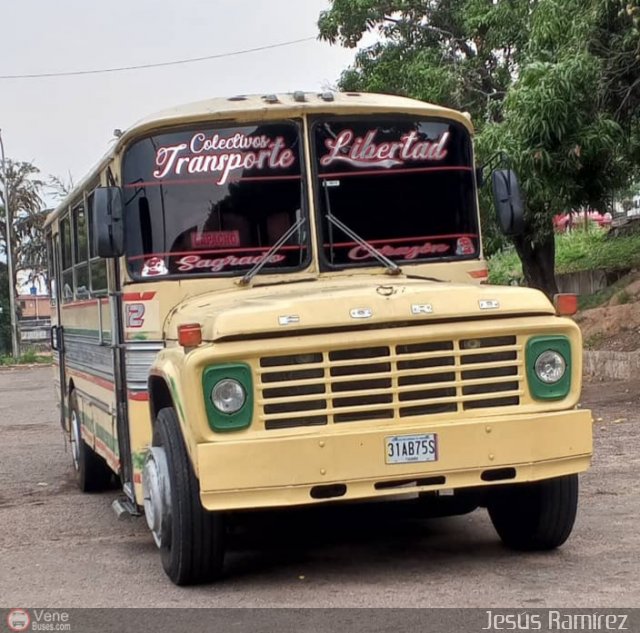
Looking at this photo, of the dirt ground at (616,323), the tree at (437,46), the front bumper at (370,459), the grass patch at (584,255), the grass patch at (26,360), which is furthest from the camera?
the grass patch at (26,360)

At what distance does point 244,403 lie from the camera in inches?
231

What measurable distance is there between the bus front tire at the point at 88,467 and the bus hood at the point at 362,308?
4.20 meters

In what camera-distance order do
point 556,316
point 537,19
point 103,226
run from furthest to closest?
point 537,19
point 103,226
point 556,316

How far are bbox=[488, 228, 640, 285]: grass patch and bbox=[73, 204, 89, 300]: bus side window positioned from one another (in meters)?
16.6

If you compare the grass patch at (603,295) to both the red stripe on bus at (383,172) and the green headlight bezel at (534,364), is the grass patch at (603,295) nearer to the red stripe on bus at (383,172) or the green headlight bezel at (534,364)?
the red stripe on bus at (383,172)

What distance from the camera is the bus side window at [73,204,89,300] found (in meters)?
9.21

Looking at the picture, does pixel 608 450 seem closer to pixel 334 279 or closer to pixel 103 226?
pixel 334 279

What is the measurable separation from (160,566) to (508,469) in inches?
88.1

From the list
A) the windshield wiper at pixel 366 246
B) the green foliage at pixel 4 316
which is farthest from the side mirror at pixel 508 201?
the green foliage at pixel 4 316

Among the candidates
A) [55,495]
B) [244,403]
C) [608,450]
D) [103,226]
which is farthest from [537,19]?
[244,403]

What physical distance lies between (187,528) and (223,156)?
2.33 metres

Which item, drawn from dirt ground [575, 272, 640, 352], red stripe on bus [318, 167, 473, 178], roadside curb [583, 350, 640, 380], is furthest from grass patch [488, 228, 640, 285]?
red stripe on bus [318, 167, 473, 178]

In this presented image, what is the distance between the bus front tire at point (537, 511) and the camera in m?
6.57
